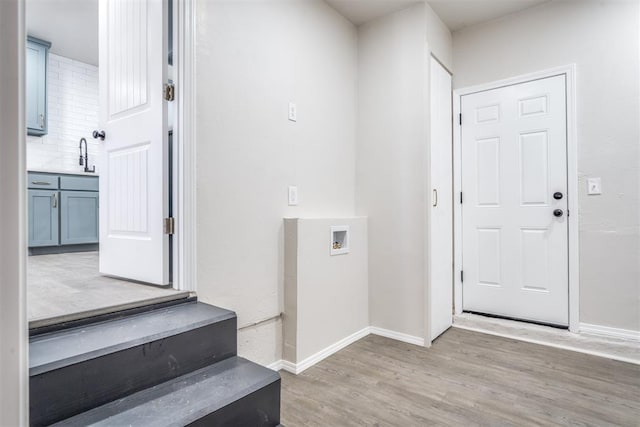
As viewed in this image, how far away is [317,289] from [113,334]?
1.26m

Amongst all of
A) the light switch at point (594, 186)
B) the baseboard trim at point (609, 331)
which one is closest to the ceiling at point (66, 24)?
the light switch at point (594, 186)

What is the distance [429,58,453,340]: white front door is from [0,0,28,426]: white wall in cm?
233

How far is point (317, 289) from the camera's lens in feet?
7.73

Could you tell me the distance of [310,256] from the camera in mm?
2301

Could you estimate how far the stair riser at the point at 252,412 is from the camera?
1260mm

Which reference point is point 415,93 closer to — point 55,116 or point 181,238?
point 181,238

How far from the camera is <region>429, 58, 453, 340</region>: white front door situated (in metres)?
2.70

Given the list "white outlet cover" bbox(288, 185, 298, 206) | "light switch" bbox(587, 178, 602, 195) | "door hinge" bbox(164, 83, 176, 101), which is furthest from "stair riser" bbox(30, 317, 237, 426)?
"light switch" bbox(587, 178, 602, 195)

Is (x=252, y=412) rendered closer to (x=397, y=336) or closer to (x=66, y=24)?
(x=397, y=336)

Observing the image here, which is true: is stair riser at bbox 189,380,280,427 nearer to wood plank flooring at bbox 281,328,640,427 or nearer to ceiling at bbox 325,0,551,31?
wood plank flooring at bbox 281,328,640,427

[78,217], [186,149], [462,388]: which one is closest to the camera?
[186,149]

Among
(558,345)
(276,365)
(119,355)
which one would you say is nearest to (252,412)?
(119,355)

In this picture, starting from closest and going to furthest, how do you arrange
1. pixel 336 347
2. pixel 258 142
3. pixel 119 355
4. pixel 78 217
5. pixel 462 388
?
1. pixel 119 355
2. pixel 462 388
3. pixel 258 142
4. pixel 336 347
5. pixel 78 217

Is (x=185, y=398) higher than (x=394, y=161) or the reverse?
the reverse
